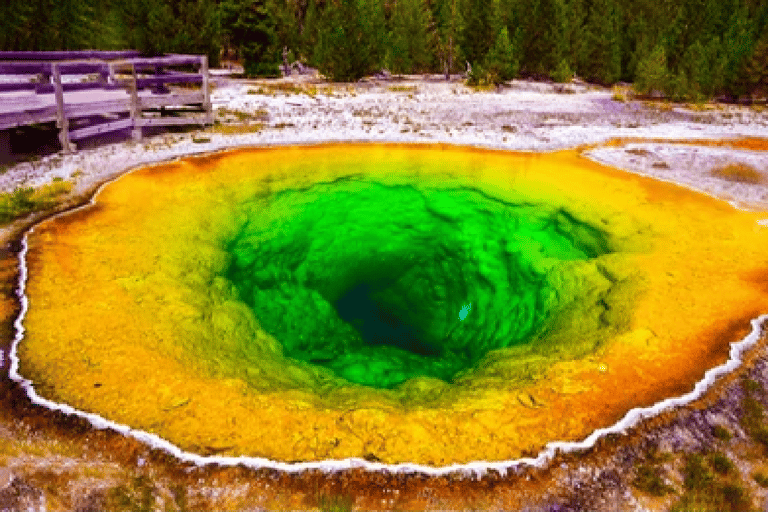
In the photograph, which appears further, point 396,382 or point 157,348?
point 396,382

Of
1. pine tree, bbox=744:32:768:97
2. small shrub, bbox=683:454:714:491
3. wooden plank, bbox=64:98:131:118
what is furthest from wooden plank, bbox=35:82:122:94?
pine tree, bbox=744:32:768:97

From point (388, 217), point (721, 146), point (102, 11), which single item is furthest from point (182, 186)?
point (102, 11)

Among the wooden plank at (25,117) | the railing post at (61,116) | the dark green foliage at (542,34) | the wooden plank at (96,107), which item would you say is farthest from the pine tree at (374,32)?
the wooden plank at (25,117)

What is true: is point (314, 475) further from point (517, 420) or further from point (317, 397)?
point (517, 420)

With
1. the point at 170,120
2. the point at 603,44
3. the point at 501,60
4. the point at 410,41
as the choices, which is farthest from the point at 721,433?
the point at 410,41

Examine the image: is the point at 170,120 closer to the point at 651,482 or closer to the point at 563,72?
the point at 651,482

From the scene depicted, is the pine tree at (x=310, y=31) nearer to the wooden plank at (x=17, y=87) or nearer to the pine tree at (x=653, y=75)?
the pine tree at (x=653, y=75)
